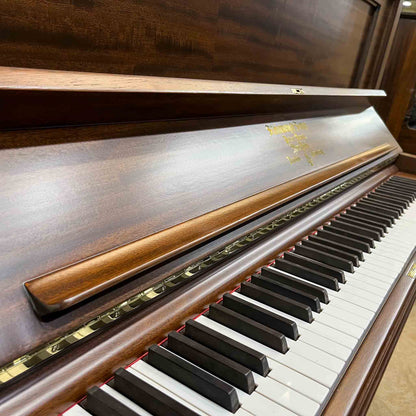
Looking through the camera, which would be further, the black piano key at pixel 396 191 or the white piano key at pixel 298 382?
the black piano key at pixel 396 191

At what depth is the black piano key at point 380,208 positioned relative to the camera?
5.82 ft

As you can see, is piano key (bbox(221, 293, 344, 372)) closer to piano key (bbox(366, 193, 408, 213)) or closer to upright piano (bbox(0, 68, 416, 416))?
upright piano (bbox(0, 68, 416, 416))

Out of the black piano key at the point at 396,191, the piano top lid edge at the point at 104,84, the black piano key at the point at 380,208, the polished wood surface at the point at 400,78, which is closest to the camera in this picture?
the piano top lid edge at the point at 104,84

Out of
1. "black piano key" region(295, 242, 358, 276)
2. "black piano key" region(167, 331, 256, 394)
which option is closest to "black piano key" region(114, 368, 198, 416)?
"black piano key" region(167, 331, 256, 394)

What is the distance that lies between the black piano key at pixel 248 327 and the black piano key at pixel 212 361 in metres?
0.10

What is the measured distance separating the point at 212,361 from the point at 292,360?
0.17 meters

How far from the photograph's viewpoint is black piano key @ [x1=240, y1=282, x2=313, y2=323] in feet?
3.07

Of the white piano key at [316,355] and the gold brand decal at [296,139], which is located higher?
the gold brand decal at [296,139]

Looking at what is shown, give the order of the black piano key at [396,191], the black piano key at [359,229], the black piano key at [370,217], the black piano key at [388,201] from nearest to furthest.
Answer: the black piano key at [359,229], the black piano key at [370,217], the black piano key at [388,201], the black piano key at [396,191]

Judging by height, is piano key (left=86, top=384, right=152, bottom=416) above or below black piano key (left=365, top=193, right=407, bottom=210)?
below

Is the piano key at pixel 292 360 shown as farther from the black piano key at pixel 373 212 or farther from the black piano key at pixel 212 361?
the black piano key at pixel 373 212

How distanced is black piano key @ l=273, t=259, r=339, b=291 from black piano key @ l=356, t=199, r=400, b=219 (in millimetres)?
808

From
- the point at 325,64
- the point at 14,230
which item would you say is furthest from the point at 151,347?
A: the point at 325,64

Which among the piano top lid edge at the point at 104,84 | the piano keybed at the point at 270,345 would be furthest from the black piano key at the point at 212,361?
the piano top lid edge at the point at 104,84
